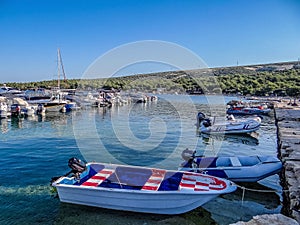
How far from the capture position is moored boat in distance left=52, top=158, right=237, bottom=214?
6.46m

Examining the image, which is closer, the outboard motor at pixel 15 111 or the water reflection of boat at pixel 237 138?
→ the water reflection of boat at pixel 237 138

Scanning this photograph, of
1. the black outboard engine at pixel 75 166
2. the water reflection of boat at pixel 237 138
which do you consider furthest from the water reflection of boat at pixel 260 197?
the water reflection of boat at pixel 237 138

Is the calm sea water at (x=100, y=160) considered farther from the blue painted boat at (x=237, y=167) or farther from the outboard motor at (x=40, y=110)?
the outboard motor at (x=40, y=110)

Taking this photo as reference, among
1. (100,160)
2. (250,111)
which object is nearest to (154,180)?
(100,160)

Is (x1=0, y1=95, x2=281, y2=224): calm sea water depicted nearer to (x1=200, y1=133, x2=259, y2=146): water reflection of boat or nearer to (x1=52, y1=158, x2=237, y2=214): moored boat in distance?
(x1=200, y1=133, x2=259, y2=146): water reflection of boat

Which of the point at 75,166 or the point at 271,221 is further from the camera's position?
the point at 75,166

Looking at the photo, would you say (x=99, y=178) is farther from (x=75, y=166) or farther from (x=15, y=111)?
(x=15, y=111)

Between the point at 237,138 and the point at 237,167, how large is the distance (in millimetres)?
10175

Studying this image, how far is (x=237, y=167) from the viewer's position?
875 cm

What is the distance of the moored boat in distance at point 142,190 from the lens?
6.46 metres

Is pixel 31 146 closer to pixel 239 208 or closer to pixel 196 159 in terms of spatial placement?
pixel 196 159

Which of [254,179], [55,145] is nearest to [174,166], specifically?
[254,179]

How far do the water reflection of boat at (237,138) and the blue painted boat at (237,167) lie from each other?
802 cm

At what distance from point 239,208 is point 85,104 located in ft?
124
